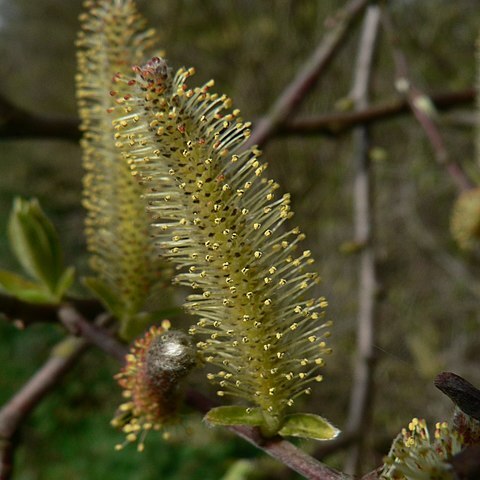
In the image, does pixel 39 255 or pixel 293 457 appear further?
pixel 39 255

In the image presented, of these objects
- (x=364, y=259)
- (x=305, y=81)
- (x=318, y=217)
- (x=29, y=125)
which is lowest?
(x=364, y=259)

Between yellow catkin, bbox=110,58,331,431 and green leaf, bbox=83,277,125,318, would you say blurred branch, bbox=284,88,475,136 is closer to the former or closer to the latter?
green leaf, bbox=83,277,125,318

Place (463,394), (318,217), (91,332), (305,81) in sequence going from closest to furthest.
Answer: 1. (463,394)
2. (91,332)
3. (305,81)
4. (318,217)

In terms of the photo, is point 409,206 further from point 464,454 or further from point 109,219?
point 464,454

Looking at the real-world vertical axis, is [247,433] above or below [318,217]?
below

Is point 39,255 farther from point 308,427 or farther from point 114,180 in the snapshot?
point 308,427

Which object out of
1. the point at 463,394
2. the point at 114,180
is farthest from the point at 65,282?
the point at 463,394

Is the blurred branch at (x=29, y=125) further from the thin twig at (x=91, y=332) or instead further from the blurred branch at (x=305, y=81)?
the thin twig at (x=91, y=332)
